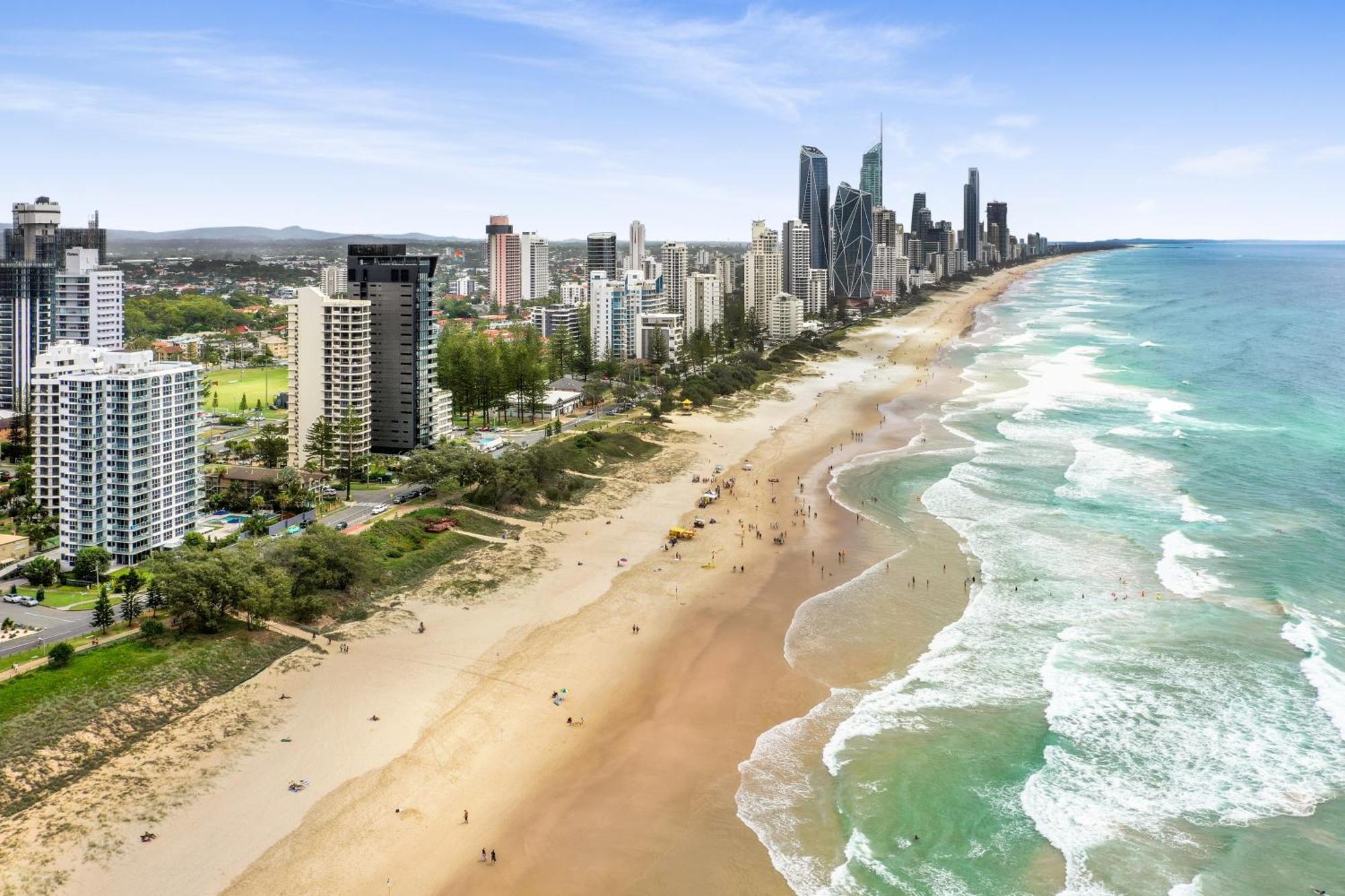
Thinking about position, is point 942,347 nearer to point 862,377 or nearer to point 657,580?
point 862,377

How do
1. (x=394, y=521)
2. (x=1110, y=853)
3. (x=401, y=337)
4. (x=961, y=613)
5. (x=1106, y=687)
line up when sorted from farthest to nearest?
(x=401, y=337), (x=394, y=521), (x=961, y=613), (x=1106, y=687), (x=1110, y=853)

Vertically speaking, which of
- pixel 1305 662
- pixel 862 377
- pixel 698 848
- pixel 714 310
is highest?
pixel 714 310

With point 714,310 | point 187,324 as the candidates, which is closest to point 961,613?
point 714,310

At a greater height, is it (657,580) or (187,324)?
(187,324)

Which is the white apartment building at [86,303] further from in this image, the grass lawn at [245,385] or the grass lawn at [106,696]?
the grass lawn at [106,696]

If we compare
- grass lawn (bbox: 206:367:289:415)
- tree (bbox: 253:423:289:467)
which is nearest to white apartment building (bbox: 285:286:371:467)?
tree (bbox: 253:423:289:467)

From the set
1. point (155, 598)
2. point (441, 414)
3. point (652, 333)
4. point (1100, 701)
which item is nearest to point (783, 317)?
point (652, 333)

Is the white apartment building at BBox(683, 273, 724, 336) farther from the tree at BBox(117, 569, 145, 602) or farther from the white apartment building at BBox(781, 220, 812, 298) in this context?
the tree at BBox(117, 569, 145, 602)

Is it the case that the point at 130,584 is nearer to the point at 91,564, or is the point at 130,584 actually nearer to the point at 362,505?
the point at 91,564

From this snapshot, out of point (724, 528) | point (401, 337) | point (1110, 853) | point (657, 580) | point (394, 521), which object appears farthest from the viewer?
point (401, 337)
